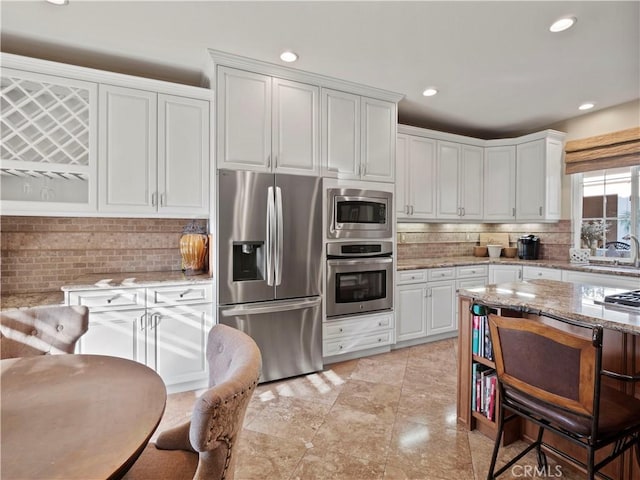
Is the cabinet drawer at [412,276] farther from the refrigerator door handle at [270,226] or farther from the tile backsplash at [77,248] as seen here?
the tile backsplash at [77,248]

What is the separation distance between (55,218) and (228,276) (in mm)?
1531

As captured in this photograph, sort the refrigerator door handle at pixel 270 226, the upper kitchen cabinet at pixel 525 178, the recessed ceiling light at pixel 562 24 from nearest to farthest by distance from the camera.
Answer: the recessed ceiling light at pixel 562 24 → the refrigerator door handle at pixel 270 226 → the upper kitchen cabinet at pixel 525 178

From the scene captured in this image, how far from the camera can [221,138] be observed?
269 centimetres

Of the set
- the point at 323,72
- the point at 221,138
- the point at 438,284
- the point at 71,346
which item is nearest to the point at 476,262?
the point at 438,284

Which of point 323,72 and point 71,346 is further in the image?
point 323,72

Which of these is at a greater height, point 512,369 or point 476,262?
point 476,262

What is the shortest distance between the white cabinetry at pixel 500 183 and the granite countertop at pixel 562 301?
2.33m

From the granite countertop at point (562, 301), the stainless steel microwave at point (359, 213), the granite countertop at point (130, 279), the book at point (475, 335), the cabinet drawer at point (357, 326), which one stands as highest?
the stainless steel microwave at point (359, 213)

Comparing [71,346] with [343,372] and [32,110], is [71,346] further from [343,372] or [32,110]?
[343,372]

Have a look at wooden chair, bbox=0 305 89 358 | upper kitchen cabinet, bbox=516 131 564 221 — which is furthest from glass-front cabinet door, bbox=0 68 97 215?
upper kitchen cabinet, bbox=516 131 564 221

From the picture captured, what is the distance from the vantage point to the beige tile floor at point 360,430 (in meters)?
1.80

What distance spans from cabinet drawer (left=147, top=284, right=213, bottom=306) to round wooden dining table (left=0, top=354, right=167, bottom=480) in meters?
1.22

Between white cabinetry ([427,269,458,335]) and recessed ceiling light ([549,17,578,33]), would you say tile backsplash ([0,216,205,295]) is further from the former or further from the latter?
recessed ceiling light ([549,17,578,33])

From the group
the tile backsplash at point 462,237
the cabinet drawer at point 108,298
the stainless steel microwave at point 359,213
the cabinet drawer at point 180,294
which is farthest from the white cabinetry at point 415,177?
the cabinet drawer at point 108,298
